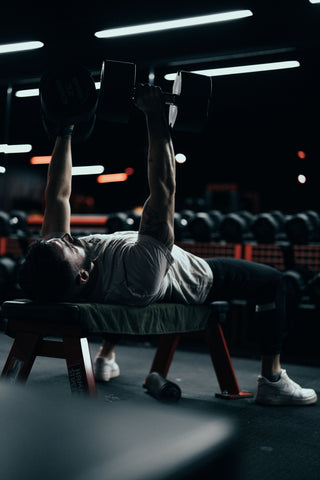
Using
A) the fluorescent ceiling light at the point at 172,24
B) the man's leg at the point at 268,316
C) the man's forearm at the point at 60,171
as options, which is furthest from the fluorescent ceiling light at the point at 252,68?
the man's forearm at the point at 60,171

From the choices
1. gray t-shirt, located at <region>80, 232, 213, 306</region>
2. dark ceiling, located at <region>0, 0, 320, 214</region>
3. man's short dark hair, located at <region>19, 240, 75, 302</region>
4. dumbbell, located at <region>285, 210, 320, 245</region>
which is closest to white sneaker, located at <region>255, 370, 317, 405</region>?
gray t-shirt, located at <region>80, 232, 213, 306</region>

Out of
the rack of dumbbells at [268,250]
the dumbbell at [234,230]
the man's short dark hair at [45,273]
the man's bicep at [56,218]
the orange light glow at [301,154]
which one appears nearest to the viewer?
the man's short dark hair at [45,273]

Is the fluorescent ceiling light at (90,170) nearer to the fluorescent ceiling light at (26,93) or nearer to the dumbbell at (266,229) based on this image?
the fluorescent ceiling light at (26,93)

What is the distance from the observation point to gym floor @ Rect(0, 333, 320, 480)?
0.37 meters

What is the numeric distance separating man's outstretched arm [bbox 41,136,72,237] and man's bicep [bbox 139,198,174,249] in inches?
11.6

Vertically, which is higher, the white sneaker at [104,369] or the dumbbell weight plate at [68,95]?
the dumbbell weight plate at [68,95]

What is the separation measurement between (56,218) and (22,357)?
44 cm

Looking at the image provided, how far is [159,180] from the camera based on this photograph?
4.71 ft

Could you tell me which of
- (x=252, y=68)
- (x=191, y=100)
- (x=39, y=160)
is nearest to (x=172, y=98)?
(x=191, y=100)

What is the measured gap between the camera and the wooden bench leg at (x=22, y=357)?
152cm

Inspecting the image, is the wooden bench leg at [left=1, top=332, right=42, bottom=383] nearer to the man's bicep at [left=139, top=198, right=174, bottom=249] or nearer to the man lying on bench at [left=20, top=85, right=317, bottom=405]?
the man lying on bench at [left=20, top=85, right=317, bottom=405]

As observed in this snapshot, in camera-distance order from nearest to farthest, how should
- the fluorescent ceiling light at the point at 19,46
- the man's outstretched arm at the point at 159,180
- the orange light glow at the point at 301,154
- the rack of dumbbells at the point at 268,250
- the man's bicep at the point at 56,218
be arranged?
the man's outstretched arm at the point at 159,180 < the man's bicep at the point at 56,218 < the rack of dumbbells at the point at 268,250 < the fluorescent ceiling light at the point at 19,46 < the orange light glow at the point at 301,154

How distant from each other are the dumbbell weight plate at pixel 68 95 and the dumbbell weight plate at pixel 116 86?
11 centimetres

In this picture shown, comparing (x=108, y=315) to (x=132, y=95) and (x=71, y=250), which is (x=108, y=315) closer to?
(x=71, y=250)
